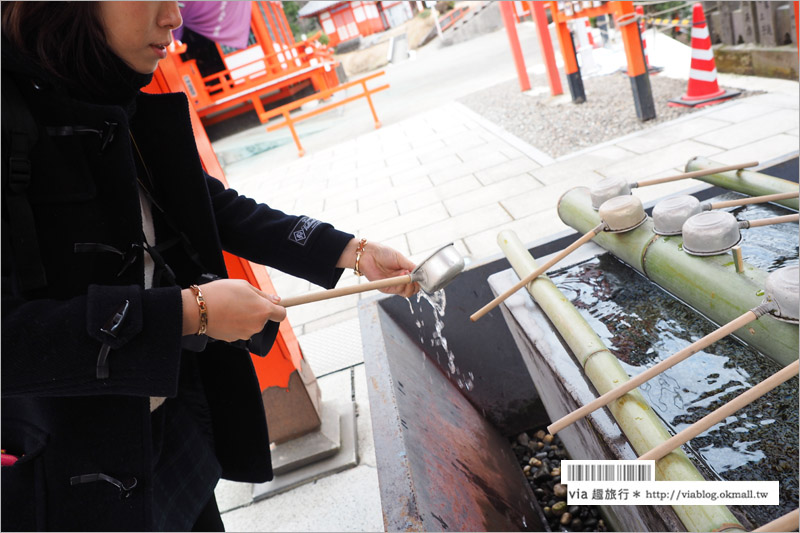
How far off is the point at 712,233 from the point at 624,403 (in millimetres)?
581

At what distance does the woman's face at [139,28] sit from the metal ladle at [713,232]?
4.53 feet

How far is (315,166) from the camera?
9102 millimetres

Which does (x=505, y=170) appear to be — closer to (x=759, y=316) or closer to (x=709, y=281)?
(x=709, y=281)

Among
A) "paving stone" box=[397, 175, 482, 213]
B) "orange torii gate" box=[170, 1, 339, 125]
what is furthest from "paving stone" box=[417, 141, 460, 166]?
"orange torii gate" box=[170, 1, 339, 125]

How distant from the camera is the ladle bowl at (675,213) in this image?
1.60 meters

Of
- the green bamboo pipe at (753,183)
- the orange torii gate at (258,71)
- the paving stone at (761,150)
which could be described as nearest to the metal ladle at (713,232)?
the green bamboo pipe at (753,183)

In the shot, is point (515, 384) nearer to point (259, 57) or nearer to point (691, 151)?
point (691, 151)

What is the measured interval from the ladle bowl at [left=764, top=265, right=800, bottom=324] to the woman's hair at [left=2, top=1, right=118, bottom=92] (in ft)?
4.61

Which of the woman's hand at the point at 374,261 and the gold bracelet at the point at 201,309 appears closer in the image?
the gold bracelet at the point at 201,309

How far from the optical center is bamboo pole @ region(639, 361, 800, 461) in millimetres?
878

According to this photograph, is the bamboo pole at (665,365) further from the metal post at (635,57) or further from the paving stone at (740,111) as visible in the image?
the metal post at (635,57)

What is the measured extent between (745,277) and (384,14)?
125 ft

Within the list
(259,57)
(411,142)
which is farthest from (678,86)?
(259,57)

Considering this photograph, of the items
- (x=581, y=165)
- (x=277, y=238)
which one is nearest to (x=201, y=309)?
(x=277, y=238)
